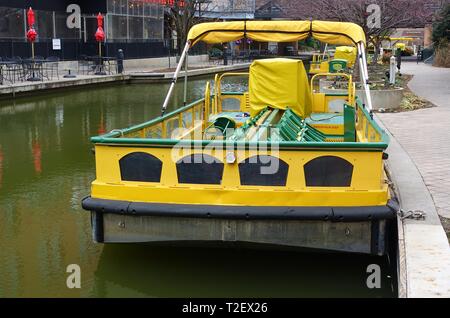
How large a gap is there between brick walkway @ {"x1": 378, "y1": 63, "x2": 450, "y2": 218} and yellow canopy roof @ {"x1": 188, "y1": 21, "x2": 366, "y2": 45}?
2240 mm

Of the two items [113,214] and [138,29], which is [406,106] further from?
[138,29]

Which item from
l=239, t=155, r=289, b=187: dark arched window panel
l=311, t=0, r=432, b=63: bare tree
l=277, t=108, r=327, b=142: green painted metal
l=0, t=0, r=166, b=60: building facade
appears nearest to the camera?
l=239, t=155, r=289, b=187: dark arched window panel

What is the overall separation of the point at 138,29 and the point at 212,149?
37470mm

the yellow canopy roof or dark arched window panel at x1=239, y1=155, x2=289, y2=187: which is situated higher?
the yellow canopy roof

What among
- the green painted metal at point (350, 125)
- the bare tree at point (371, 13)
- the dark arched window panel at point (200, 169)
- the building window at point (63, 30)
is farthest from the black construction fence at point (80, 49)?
the dark arched window panel at point (200, 169)

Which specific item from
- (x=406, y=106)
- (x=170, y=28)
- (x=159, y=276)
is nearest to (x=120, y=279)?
(x=159, y=276)

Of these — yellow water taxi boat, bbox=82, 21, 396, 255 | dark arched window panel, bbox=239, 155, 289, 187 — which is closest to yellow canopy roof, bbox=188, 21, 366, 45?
yellow water taxi boat, bbox=82, 21, 396, 255

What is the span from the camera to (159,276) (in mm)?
6574

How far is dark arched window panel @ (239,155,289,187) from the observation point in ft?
20.7

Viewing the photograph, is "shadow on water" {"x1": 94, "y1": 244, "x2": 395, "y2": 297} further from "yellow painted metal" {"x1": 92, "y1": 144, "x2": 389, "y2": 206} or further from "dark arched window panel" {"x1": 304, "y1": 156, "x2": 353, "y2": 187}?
"dark arched window panel" {"x1": 304, "y1": 156, "x2": 353, "y2": 187}

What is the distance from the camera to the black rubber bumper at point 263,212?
6.08 metres

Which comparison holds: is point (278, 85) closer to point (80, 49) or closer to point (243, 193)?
point (243, 193)

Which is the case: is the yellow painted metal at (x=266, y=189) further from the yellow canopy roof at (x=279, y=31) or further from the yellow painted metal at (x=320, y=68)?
the yellow painted metal at (x=320, y=68)

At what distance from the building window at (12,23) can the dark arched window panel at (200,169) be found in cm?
2702
